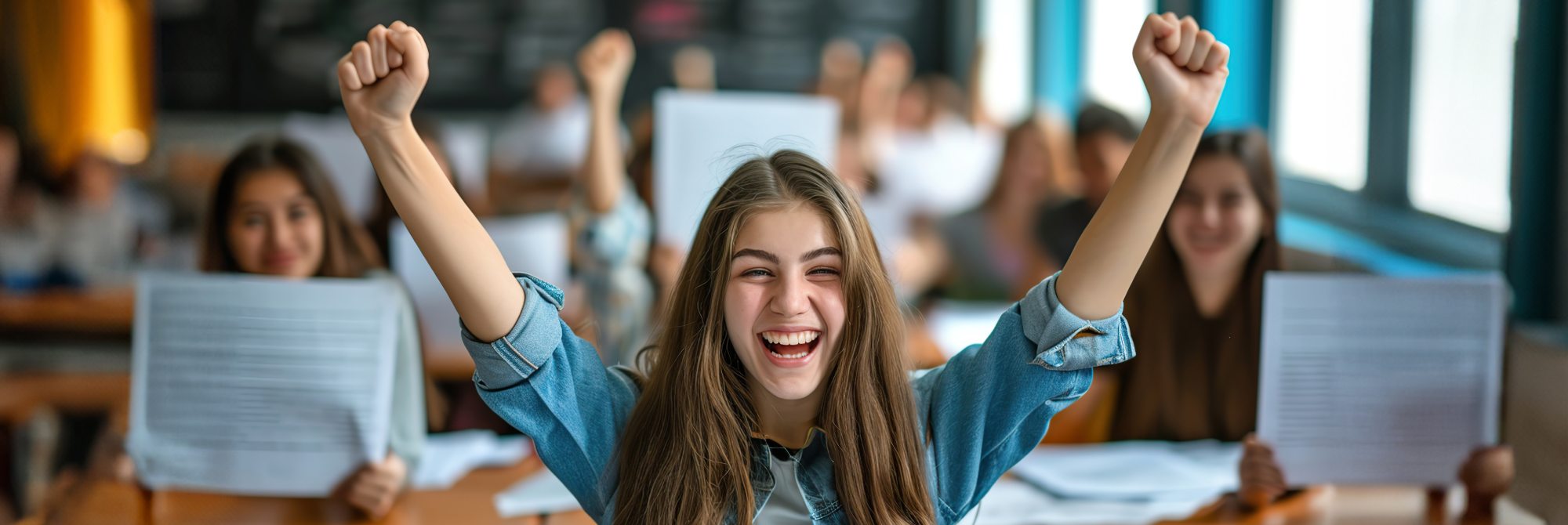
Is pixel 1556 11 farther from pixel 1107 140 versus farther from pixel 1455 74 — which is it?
pixel 1107 140

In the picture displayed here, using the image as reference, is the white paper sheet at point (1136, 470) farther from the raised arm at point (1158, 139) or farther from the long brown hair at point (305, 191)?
the long brown hair at point (305, 191)

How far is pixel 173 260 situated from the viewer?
11.0 ft

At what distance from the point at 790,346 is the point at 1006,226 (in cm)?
208

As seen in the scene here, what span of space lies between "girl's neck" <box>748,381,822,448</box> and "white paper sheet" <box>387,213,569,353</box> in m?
1.13

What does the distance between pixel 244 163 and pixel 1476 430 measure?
5.87 ft

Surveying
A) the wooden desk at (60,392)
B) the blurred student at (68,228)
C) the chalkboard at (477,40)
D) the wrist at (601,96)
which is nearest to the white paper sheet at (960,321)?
the wrist at (601,96)

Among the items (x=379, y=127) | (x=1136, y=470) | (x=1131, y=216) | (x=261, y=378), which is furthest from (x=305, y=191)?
(x=1136, y=470)

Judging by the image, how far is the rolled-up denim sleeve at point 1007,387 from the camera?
2.84 ft

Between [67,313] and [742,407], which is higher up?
[742,407]

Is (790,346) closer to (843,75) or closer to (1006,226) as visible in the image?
(1006,226)

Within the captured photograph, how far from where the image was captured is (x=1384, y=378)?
1.30 m

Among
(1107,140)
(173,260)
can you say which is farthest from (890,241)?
(173,260)

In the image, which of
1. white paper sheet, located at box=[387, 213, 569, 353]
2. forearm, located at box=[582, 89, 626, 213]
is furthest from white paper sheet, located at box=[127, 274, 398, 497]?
forearm, located at box=[582, 89, 626, 213]

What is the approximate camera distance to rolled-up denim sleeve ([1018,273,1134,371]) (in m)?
0.85
